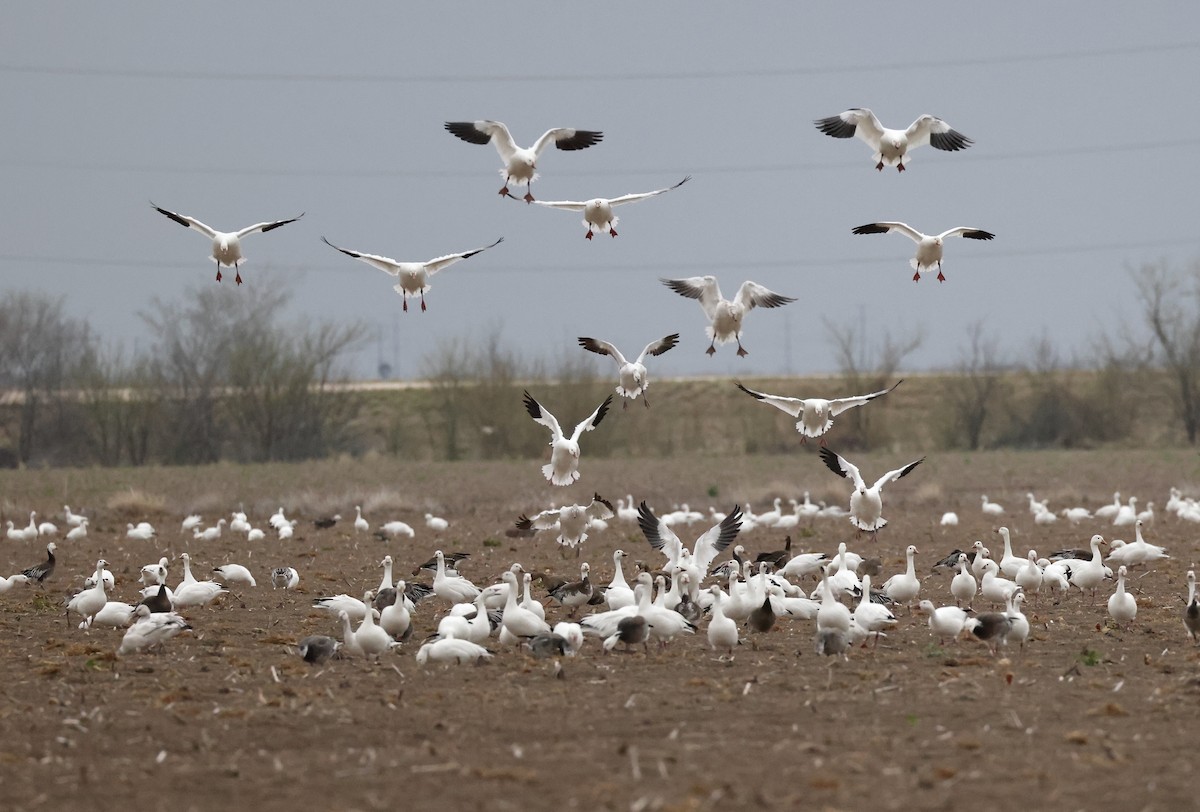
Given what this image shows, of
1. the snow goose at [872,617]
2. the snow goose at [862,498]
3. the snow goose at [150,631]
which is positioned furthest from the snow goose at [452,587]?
the snow goose at [862,498]

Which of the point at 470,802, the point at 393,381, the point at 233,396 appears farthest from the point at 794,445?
the point at 470,802

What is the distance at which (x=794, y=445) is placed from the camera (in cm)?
5722

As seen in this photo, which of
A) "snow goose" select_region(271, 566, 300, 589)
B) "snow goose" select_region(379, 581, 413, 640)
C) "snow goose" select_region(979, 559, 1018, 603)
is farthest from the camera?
"snow goose" select_region(271, 566, 300, 589)

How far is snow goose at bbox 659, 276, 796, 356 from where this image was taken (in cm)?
1745

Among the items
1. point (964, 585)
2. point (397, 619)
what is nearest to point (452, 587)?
point (397, 619)

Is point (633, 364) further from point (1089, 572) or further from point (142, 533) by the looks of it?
point (142, 533)

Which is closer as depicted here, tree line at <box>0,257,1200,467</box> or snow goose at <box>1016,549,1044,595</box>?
snow goose at <box>1016,549,1044,595</box>

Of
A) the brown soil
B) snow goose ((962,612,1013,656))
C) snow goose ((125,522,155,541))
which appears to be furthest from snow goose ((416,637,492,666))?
snow goose ((125,522,155,541))

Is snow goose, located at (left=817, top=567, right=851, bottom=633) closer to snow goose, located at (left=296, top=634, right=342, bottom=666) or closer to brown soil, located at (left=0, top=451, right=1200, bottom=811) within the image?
brown soil, located at (left=0, top=451, right=1200, bottom=811)

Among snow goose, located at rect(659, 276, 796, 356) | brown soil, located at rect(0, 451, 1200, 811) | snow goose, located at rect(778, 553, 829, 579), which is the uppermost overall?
snow goose, located at rect(659, 276, 796, 356)

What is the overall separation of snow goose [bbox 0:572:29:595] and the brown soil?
185 mm

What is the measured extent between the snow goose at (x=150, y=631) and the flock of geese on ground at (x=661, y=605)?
1 centimetres

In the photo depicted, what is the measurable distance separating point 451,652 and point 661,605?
204 cm

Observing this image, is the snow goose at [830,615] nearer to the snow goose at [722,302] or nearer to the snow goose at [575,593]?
the snow goose at [575,593]
